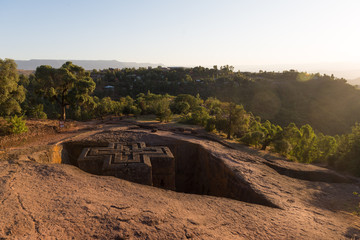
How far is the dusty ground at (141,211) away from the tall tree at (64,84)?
12499 millimetres

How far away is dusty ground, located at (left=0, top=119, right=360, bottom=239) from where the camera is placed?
3443 mm

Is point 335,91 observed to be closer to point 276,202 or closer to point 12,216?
point 276,202

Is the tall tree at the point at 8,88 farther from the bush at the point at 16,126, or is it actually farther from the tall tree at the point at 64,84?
the tall tree at the point at 64,84

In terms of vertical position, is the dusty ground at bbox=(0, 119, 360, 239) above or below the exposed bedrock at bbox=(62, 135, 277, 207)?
above

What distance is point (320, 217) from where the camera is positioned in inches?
193

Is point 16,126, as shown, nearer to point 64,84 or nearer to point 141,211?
point 64,84

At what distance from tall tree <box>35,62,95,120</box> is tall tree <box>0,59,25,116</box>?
Answer: 3.41 m

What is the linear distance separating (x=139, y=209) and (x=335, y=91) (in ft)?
165

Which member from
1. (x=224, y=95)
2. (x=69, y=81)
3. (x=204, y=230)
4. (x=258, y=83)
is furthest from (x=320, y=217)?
(x=258, y=83)

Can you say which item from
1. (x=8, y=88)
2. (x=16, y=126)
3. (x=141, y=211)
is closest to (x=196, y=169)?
(x=141, y=211)

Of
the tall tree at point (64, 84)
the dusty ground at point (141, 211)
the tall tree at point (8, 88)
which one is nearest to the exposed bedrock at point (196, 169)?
the dusty ground at point (141, 211)

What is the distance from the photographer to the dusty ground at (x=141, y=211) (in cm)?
344

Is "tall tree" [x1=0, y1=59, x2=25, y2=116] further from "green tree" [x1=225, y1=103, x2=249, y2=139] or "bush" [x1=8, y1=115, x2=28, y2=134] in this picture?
"green tree" [x1=225, y1=103, x2=249, y2=139]

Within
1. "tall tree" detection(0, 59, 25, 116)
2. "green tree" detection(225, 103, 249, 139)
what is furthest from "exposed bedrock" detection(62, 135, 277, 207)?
"tall tree" detection(0, 59, 25, 116)
